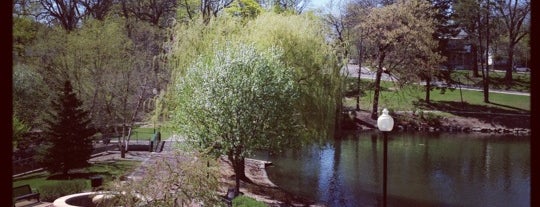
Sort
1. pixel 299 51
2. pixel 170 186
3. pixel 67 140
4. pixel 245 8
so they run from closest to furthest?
pixel 170 186
pixel 67 140
pixel 299 51
pixel 245 8

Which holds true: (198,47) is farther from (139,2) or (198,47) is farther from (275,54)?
(139,2)

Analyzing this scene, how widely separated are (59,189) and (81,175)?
3.50 m

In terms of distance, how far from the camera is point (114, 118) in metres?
31.2

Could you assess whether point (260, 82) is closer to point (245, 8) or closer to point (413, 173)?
point (413, 173)

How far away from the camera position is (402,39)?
45.7 m

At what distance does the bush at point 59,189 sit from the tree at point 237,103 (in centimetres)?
388

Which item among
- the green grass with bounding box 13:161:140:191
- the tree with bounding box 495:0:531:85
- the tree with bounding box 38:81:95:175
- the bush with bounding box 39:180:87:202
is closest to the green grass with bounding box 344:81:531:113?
the tree with bounding box 495:0:531:85

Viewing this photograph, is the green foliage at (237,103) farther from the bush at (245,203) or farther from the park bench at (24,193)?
the park bench at (24,193)

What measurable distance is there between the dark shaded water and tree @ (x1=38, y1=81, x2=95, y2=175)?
8367mm

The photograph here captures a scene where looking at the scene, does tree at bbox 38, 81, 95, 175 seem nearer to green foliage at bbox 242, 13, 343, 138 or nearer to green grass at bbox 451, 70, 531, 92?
green foliage at bbox 242, 13, 343, 138

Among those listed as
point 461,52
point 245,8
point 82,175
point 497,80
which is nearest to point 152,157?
point 82,175

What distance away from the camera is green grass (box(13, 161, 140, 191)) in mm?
19109

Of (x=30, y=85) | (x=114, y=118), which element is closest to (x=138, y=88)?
(x=114, y=118)

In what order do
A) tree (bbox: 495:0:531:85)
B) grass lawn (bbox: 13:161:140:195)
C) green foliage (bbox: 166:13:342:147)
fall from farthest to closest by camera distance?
tree (bbox: 495:0:531:85)
green foliage (bbox: 166:13:342:147)
grass lawn (bbox: 13:161:140:195)
